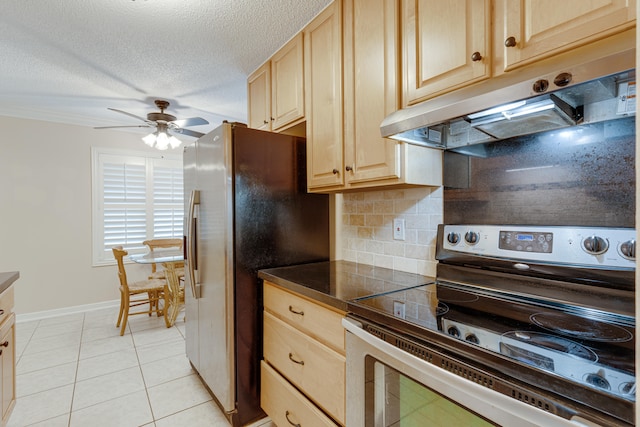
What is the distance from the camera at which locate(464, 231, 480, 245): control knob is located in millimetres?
1339

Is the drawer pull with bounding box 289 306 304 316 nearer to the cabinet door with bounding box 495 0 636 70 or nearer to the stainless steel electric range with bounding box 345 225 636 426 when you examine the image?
the stainless steel electric range with bounding box 345 225 636 426

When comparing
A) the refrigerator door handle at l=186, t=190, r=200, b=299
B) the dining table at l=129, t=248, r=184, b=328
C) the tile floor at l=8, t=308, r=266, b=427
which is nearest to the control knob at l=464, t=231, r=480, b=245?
the refrigerator door handle at l=186, t=190, r=200, b=299

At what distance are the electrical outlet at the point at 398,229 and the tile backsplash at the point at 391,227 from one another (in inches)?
0.8

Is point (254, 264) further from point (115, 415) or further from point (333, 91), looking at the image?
point (115, 415)

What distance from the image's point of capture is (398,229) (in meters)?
1.76

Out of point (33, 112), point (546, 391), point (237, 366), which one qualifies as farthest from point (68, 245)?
point (546, 391)

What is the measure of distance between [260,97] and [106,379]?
238 cm

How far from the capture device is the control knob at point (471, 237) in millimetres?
1339

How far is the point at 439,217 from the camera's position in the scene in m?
1.56

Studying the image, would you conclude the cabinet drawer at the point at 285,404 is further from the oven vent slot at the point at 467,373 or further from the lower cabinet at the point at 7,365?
the lower cabinet at the point at 7,365

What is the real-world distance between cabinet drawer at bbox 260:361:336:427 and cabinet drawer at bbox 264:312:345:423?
0.11ft

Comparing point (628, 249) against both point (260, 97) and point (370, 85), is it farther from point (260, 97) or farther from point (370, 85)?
point (260, 97)

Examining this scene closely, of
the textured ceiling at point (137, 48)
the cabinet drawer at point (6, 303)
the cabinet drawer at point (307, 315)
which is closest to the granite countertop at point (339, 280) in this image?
the cabinet drawer at point (307, 315)

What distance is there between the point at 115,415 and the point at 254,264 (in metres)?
A: 1.27
